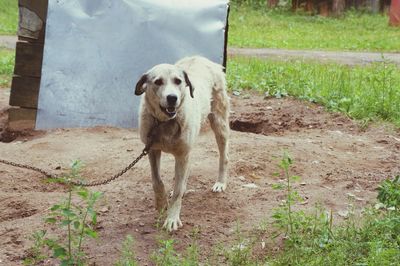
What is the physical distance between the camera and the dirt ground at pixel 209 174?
5.11 metres

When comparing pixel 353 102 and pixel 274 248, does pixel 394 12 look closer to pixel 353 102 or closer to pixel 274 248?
pixel 353 102

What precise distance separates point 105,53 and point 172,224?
3.32 m

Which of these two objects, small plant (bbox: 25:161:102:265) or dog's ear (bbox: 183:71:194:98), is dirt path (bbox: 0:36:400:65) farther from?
small plant (bbox: 25:161:102:265)

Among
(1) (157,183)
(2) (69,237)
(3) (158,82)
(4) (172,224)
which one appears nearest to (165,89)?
(3) (158,82)

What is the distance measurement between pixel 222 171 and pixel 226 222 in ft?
3.07

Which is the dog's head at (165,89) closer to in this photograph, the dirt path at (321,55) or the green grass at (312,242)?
the green grass at (312,242)

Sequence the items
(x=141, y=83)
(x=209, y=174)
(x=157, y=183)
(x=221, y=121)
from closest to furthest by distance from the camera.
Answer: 1. (x=141, y=83)
2. (x=157, y=183)
3. (x=221, y=121)
4. (x=209, y=174)

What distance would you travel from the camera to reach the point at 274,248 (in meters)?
4.74

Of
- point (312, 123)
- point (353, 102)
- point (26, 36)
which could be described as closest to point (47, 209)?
point (26, 36)

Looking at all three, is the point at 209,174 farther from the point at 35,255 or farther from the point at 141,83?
the point at 35,255

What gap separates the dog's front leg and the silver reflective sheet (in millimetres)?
2662

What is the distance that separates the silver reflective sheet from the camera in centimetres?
788

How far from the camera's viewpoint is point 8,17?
21.7m

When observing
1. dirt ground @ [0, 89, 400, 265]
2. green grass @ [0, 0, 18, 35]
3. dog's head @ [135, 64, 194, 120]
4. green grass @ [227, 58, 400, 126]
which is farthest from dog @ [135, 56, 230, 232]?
green grass @ [0, 0, 18, 35]
